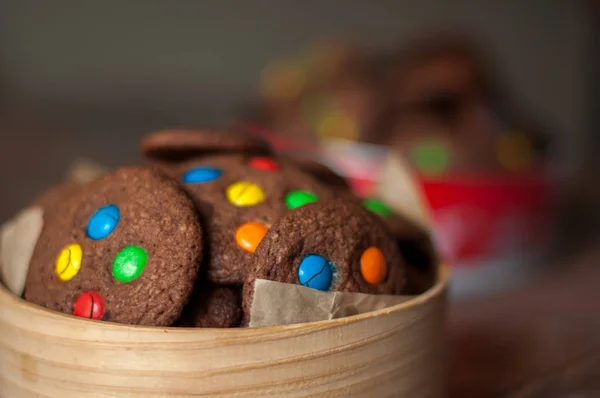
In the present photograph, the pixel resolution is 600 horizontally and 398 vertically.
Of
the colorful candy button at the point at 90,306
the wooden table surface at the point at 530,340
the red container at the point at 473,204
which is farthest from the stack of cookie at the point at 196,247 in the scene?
the red container at the point at 473,204

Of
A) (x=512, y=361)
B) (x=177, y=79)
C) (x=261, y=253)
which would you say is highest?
(x=261, y=253)

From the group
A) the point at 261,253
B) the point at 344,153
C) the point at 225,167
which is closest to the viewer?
the point at 261,253

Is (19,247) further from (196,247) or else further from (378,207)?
(378,207)

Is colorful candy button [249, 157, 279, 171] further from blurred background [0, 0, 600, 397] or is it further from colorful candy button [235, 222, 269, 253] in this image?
blurred background [0, 0, 600, 397]

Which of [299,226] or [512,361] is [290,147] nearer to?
[512,361]

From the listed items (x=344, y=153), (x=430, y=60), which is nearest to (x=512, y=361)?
(x=344, y=153)

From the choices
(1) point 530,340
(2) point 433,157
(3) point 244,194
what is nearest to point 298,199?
(3) point 244,194

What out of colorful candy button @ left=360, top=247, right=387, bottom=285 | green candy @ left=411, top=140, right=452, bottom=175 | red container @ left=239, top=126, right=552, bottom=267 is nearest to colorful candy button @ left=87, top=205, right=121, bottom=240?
colorful candy button @ left=360, top=247, right=387, bottom=285
